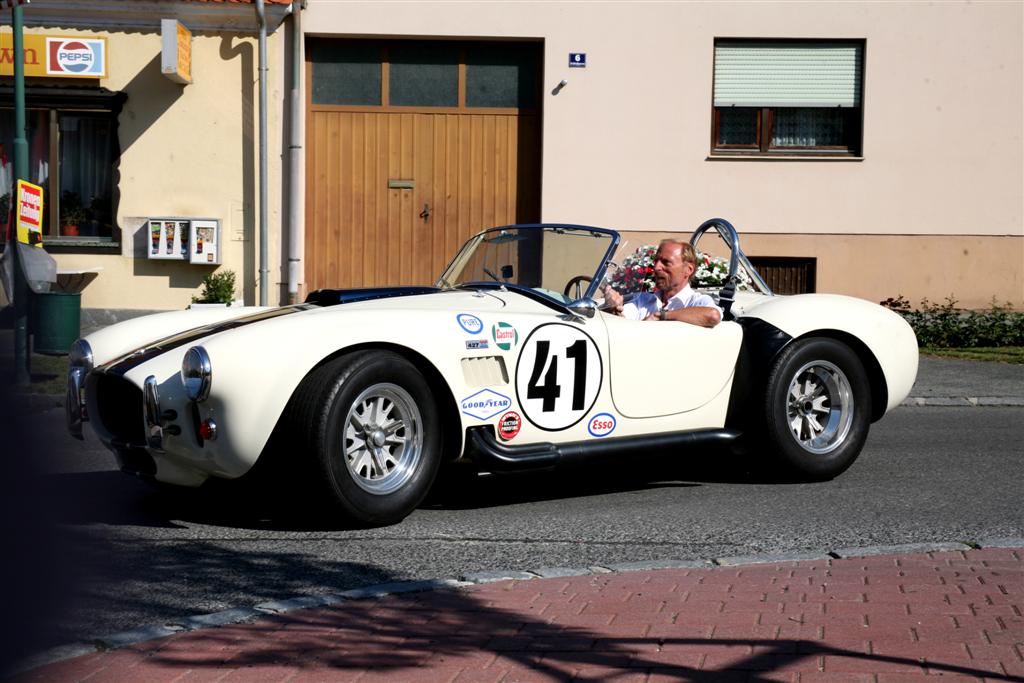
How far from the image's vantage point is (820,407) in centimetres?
707

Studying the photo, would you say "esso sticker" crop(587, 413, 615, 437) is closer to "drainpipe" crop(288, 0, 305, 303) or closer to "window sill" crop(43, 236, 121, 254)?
"drainpipe" crop(288, 0, 305, 303)

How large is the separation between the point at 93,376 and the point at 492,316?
180cm

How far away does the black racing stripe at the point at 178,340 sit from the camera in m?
5.73

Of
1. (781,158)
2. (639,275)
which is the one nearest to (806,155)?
(781,158)

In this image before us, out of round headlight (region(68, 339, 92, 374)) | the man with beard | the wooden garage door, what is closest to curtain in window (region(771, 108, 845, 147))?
the wooden garage door

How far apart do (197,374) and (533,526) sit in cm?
164

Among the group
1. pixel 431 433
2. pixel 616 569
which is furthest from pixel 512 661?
pixel 431 433

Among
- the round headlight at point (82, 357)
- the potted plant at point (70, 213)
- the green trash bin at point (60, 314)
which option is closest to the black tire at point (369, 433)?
the round headlight at point (82, 357)

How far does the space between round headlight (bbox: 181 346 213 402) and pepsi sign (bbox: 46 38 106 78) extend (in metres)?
12.3

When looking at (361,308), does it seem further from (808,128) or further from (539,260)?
(808,128)

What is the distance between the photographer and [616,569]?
4953 mm

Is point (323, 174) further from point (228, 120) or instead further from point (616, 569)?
point (616, 569)

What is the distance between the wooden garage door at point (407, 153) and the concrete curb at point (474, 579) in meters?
12.3

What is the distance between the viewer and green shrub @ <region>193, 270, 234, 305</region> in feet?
54.6
